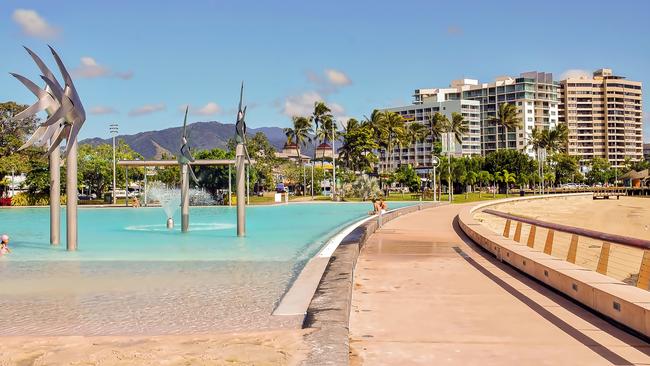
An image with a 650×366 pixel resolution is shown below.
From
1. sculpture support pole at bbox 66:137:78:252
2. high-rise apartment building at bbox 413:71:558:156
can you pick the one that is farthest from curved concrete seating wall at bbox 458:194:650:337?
high-rise apartment building at bbox 413:71:558:156

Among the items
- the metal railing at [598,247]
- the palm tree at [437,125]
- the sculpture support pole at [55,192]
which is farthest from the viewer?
the palm tree at [437,125]

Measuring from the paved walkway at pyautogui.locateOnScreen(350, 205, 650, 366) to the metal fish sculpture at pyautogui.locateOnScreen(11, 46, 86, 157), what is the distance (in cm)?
1018

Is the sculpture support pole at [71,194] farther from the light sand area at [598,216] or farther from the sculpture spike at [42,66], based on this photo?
the light sand area at [598,216]

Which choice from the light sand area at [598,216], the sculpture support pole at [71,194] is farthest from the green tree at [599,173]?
the sculpture support pole at [71,194]

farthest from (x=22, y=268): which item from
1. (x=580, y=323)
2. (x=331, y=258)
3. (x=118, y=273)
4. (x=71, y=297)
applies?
(x=580, y=323)

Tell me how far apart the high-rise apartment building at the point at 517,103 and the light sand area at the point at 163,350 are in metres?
186

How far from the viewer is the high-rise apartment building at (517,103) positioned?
187m

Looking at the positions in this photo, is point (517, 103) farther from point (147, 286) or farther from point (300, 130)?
point (147, 286)

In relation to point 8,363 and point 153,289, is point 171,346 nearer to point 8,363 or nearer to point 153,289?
point 8,363

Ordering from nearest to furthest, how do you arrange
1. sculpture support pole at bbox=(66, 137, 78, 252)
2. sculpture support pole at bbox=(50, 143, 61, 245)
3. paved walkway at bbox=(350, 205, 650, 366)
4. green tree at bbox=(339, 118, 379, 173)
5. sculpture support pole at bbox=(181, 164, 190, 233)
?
1. paved walkway at bbox=(350, 205, 650, 366)
2. sculpture support pole at bbox=(66, 137, 78, 252)
3. sculpture support pole at bbox=(50, 143, 61, 245)
4. sculpture support pole at bbox=(181, 164, 190, 233)
5. green tree at bbox=(339, 118, 379, 173)

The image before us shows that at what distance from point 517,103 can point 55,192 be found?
605 ft

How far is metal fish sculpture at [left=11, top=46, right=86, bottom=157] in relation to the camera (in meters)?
15.9

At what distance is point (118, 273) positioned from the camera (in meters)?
12.7

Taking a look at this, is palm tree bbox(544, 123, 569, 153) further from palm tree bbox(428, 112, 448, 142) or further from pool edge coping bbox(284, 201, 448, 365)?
pool edge coping bbox(284, 201, 448, 365)
